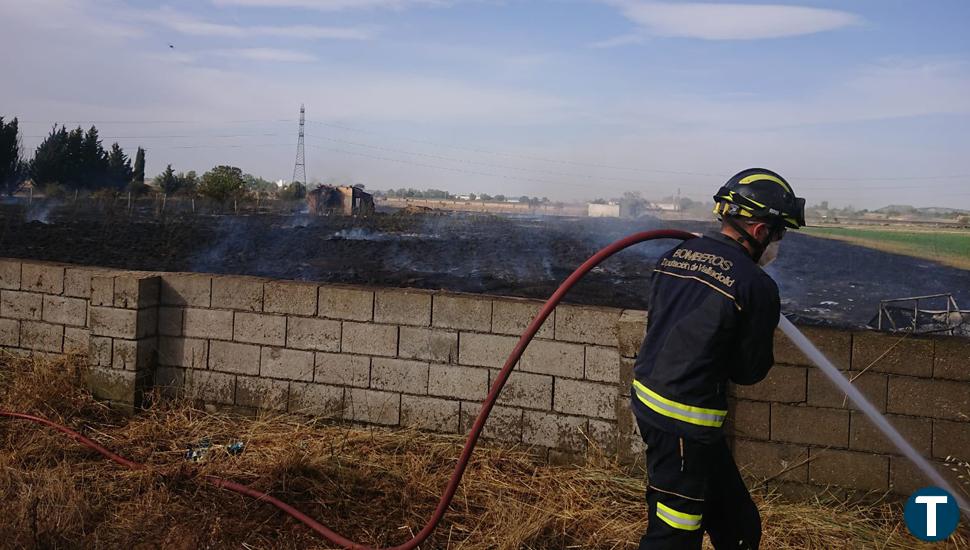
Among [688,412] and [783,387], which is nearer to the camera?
[688,412]

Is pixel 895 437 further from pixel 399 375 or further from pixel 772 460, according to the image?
pixel 399 375

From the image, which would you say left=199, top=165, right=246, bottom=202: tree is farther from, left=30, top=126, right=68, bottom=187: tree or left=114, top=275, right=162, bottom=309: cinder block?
left=114, top=275, right=162, bottom=309: cinder block

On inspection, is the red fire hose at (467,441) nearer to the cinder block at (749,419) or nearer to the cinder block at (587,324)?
the cinder block at (587,324)

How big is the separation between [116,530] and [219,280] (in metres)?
2.19

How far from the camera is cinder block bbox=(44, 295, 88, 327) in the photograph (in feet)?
19.1

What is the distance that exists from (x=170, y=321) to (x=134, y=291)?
36 centimetres

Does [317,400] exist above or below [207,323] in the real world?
below

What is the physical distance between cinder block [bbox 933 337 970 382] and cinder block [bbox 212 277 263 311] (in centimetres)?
438

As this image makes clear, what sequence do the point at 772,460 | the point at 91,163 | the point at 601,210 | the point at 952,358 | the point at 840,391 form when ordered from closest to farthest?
the point at 952,358, the point at 840,391, the point at 772,460, the point at 601,210, the point at 91,163

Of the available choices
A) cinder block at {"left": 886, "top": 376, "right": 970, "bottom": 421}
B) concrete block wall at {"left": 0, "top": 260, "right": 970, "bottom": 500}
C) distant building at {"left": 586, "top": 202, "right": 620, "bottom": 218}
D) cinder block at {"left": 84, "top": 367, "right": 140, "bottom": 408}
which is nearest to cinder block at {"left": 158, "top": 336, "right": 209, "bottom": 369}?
concrete block wall at {"left": 0, "top": 260, "right": 970, "bottom": 500}

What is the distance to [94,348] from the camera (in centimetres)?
542

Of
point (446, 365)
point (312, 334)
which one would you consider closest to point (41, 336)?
point (312, 334)

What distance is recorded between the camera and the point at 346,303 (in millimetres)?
5066

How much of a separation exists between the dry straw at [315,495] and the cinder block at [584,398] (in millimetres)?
321
